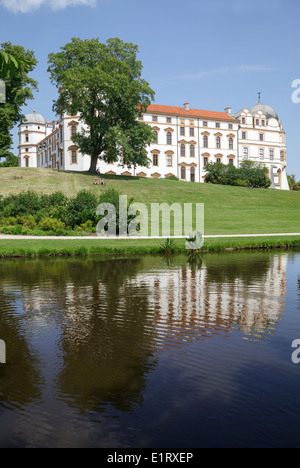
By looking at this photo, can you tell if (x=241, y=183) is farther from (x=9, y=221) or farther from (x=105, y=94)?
(x=9, y=221)

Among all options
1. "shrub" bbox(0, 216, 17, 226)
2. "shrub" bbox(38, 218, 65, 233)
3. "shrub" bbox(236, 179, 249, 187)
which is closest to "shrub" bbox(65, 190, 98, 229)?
"shrub" bbox(38, 218, 65, 233)

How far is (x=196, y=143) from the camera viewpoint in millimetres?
87375

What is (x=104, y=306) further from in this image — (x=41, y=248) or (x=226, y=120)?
(x=226, y=120)

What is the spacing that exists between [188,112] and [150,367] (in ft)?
282

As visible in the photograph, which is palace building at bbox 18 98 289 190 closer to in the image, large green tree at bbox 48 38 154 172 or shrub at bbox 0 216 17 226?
large green tree at bbox 48 38 154 172

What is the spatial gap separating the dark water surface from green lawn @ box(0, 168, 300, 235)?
26087 millimetres

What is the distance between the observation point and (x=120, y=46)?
59312 mm

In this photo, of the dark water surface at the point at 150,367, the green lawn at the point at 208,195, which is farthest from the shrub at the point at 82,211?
the dark water surface at the point at 150,367

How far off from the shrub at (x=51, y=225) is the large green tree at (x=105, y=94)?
23.1 m

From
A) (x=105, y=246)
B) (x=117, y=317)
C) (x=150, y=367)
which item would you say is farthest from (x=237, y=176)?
(x=150, y=367)

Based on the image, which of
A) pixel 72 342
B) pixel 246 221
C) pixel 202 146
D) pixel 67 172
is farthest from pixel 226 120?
pixel 72 342

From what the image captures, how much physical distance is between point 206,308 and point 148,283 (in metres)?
3.98

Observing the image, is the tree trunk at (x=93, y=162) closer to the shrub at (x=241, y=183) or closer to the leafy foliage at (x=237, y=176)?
the leafy foliage at (x=237, y=176)

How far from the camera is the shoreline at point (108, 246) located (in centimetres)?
2273
